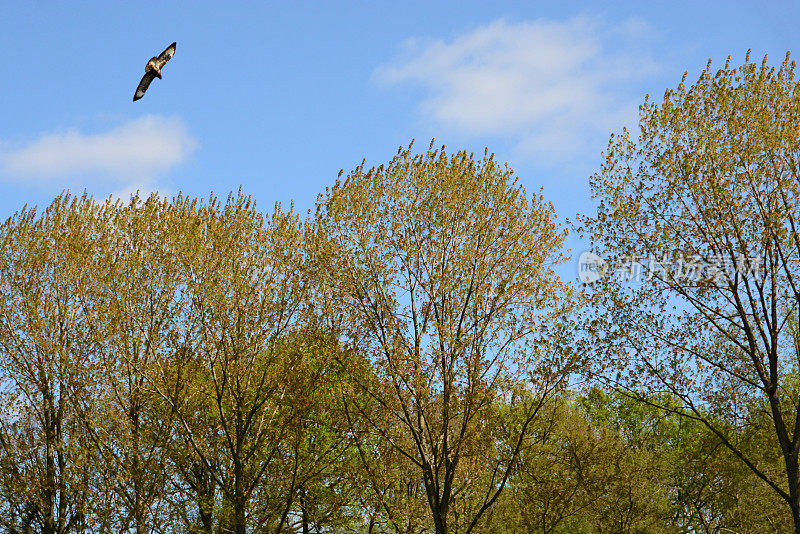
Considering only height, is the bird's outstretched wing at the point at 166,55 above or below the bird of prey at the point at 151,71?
above

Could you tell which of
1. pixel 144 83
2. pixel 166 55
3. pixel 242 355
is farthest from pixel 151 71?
pixel 242 355

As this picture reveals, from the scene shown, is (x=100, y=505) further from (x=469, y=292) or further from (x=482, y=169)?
(x=482, y=169)

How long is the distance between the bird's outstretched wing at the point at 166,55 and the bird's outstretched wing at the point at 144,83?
0.26m

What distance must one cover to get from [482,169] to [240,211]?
725cm

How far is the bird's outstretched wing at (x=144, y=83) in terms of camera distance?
16.4 meters

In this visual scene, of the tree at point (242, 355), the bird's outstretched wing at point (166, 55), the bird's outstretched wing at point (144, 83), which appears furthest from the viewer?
the tree at point (242, 355)

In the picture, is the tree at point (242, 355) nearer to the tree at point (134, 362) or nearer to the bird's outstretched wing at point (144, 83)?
the tree at point (134, 362)

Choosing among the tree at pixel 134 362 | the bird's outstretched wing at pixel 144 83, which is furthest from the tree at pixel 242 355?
the bird's outstretched wing at pixel 144 83

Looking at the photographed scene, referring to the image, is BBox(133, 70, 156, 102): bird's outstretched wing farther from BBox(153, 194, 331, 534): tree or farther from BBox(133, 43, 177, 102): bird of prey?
BBox(153, 194, 331, 534): tree

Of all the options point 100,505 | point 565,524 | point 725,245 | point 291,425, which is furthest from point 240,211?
point 565,524

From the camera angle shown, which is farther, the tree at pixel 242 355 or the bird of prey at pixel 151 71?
the tree at pixel 242 355

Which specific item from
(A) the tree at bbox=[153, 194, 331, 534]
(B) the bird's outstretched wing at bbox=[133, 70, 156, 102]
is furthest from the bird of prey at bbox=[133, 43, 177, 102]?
(A) the tree at bbox=[153, 194, 331, 534]

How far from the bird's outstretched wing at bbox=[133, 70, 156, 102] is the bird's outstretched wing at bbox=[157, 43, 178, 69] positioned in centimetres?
26

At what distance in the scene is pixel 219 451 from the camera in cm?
1983
